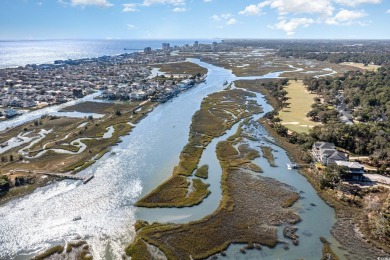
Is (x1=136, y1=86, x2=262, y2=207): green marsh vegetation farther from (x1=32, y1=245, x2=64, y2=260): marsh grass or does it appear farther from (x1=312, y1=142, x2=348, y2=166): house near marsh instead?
(x1=312, y1=142, x2=348, y2=166): house near marsh

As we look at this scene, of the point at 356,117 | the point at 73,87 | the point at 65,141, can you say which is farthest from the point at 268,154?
the point at 73,87

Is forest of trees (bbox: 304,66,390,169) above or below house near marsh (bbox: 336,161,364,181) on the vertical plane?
above

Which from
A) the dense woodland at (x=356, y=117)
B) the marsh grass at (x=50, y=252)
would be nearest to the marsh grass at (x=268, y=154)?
the dense woodland at (x=356, y=117)

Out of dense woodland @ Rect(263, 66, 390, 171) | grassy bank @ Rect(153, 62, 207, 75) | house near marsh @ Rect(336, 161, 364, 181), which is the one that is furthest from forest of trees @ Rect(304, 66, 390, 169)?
grassy bank @ Rect(153, 62, 207, 75)

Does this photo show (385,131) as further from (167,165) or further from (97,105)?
(97,105)

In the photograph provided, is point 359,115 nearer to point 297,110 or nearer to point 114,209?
point 297,110

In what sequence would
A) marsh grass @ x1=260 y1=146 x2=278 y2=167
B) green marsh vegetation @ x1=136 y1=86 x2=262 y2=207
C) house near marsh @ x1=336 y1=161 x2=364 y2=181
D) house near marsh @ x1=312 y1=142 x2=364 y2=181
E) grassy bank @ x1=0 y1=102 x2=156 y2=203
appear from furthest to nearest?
1. marsh grass @ x1=260 y1=146 x2=278 y2=167
2. grassy bank @ x1=0 y1=102 x2=156 y2=203
3. house near marsh @ x1=312 y1=142 x2=364 y2=181
4. house near marsh @ x1=336 y1=161 x2=364 y2=181
5. green marsh vegetation @ x1=136 y1=86 x2=262 y2=207

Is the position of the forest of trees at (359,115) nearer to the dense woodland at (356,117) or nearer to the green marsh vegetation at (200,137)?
the dense woodland at (356,117)

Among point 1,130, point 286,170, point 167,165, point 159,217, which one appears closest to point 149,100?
point 1,130
